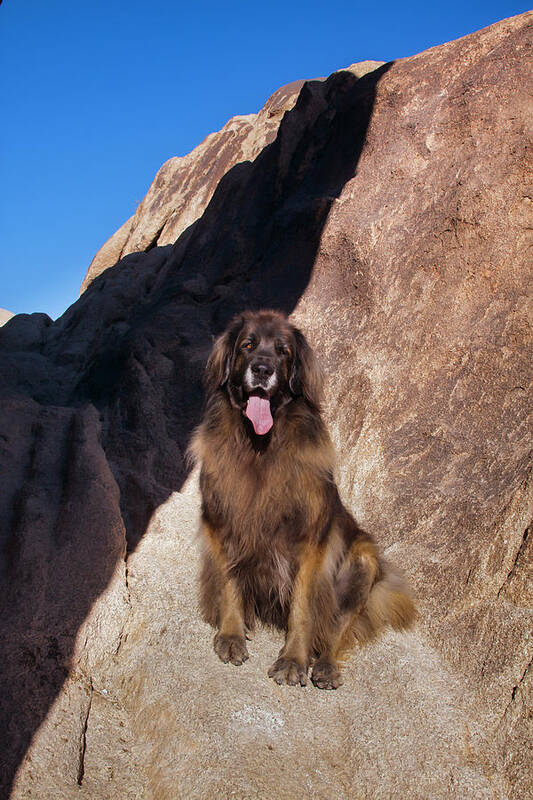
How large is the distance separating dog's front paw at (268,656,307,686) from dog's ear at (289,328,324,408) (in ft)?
5.86

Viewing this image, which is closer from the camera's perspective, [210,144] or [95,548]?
[95,548]

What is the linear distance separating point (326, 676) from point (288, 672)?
27cm

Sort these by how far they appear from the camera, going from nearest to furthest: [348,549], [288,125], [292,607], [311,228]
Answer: [292,607]
[348,549]
[311,228]
[288,125]

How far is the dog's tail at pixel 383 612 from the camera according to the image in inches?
181

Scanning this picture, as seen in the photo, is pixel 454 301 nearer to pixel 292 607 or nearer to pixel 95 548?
pixel 292 607

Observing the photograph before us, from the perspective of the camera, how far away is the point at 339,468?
623 cm

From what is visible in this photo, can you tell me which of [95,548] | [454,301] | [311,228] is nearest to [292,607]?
[95,548]

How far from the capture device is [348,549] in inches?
185

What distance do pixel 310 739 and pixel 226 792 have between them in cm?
63

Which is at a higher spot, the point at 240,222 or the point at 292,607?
the point at 240,222

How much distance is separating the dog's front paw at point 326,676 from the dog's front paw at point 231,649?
47 cm

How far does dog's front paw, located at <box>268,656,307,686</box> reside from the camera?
13.1ft

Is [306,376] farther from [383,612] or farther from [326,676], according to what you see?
[326,676]

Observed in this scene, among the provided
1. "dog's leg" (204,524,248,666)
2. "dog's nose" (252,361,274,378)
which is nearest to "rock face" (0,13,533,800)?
"dog's leg" (204,524,248,666)
